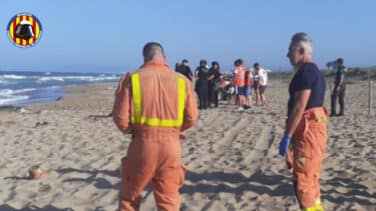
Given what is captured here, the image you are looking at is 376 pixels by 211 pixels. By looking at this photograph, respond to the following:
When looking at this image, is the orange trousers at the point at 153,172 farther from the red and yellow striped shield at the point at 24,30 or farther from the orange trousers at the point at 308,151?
the red and yellow striped shield at the point at 24,30

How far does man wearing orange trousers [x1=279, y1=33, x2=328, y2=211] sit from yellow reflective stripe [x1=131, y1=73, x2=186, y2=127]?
3.04 feet

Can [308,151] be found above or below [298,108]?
below

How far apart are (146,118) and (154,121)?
0.22 ft

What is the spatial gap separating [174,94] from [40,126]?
33.3ft

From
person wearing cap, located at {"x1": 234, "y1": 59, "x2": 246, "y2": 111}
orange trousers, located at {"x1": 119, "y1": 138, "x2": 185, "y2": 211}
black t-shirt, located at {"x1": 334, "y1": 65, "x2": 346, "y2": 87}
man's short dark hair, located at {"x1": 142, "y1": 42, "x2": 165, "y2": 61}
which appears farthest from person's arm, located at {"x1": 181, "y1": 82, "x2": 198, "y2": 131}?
person wearing cap, located at {"x1": 234, "y1": 59, "x2": 246, "y2": 111}

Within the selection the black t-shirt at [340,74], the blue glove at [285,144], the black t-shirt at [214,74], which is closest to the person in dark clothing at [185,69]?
the black t-shirt at [214,74]

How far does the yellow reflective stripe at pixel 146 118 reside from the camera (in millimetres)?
4488

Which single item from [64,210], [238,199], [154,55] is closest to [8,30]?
[64,210]

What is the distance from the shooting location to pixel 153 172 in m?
4.61

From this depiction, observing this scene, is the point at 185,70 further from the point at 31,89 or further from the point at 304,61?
the point at 31,89

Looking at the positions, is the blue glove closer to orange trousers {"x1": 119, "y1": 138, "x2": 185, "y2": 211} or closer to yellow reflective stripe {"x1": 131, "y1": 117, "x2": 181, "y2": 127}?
orange trousers {"x1": 119, "y1": 138, "x2": 185, "y2": 211}

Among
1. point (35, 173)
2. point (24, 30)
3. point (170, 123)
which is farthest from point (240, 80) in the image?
point (170, 123)

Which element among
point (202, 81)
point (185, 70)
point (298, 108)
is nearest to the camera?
point (298, 108)

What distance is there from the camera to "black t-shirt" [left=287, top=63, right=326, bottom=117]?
4.86m
